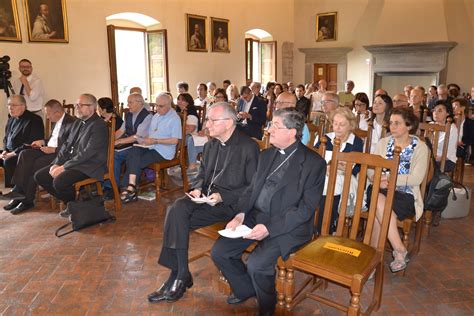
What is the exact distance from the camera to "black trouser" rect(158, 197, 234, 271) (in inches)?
110

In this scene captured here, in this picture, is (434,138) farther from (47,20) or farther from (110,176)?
(47,20)

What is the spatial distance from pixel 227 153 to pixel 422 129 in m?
2.25

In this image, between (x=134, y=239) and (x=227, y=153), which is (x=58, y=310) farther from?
(x=227, y=153)

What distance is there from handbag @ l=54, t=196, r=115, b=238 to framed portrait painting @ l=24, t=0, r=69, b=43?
453cm

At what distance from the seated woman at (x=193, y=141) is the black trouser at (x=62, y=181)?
2025 millimetres

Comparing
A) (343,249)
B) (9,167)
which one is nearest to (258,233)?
(343,249)

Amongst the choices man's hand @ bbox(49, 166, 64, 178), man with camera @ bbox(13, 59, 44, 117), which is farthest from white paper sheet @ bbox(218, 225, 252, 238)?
man with camera @ bbox(13, 59, 44, 117)

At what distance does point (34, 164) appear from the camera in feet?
16.1

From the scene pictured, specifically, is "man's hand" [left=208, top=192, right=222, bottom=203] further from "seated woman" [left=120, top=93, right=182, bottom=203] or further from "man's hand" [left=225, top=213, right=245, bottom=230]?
"seated woman" [left=120, top=93, right=182, bottom=203]

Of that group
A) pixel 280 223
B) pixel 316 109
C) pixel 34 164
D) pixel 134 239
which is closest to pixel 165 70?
pixel 316 109

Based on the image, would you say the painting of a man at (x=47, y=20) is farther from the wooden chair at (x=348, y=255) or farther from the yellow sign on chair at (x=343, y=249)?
the yellow sign on chair at (x=343, y=249)

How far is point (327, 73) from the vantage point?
1384 centimetres

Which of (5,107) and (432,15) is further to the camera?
(432,15)

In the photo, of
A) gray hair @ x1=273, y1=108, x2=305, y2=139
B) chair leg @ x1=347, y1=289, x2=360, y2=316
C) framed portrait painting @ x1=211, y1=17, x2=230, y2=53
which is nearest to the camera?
chair leg @ x1=347, y1=289, x2=360, y2=316
